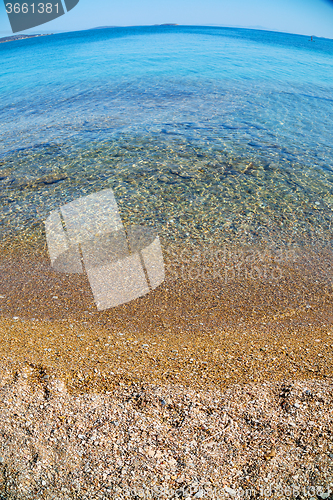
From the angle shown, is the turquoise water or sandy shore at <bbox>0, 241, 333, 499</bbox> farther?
the turquoise water

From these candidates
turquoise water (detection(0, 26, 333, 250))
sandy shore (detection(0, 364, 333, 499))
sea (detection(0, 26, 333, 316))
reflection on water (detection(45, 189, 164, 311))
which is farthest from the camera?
Answer: turquoise water (detection(0, 26, 333, 250))

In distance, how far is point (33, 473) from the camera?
237 cm

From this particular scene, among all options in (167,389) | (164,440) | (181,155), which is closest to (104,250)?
(167,389)

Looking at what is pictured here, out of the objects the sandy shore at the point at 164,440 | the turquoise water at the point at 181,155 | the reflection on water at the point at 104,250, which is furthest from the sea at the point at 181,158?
the sandy shore at the point at 164,440

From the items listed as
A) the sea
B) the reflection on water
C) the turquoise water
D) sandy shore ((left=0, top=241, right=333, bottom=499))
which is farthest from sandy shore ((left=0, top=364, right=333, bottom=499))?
the turquoise water

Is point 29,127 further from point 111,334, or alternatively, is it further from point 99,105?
point 111,334

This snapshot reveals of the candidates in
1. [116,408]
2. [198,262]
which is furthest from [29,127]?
[116,408]

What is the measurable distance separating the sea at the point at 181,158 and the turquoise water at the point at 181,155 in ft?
0.12

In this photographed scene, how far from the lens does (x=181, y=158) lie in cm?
918

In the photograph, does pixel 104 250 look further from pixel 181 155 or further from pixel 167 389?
pixel 181 155

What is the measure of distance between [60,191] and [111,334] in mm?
4891

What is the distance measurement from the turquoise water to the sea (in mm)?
37

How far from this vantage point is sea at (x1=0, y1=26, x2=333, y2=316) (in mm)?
6605

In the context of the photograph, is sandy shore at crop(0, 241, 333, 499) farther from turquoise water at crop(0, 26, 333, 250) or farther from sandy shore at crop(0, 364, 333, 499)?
turquoise water at crop(0, 26, 333, 250)
